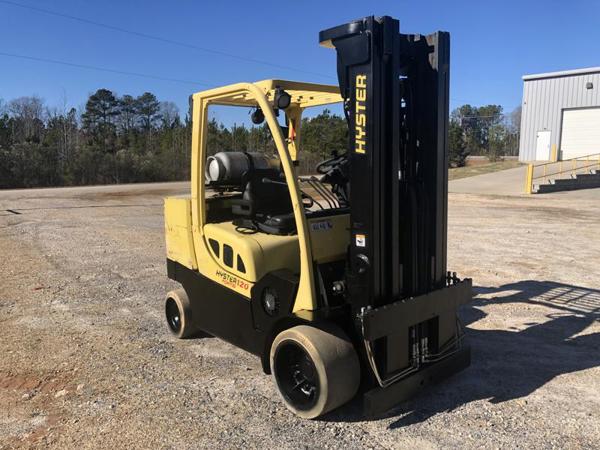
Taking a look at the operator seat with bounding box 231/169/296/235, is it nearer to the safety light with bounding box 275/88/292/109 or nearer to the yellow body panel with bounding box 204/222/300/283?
the yellow body panel with bounding box 204/222/300/283

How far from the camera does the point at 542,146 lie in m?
40.1

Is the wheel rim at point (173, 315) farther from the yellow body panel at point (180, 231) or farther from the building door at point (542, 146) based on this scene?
the building door at point (542, 146)

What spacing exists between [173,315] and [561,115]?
4026 cm

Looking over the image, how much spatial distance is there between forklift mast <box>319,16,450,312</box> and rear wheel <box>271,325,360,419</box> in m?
0.34

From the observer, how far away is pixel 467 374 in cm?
451

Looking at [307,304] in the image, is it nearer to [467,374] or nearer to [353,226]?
[353,226]

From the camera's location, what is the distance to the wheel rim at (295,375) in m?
3.77

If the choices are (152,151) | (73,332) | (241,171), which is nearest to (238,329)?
(241,171)

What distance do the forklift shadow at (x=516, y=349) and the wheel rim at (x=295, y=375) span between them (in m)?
0.24

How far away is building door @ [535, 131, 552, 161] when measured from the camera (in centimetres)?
3969

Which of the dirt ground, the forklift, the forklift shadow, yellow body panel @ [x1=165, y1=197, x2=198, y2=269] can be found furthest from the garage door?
yellow body panel @ [x1=165, y1=197, x2=198, y2=269]

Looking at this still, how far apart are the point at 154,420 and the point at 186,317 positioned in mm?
1573

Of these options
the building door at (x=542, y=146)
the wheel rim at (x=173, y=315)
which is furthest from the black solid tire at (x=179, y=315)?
the building door at (x=542, y=146)

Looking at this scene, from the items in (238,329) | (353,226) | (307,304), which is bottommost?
(238,329)
